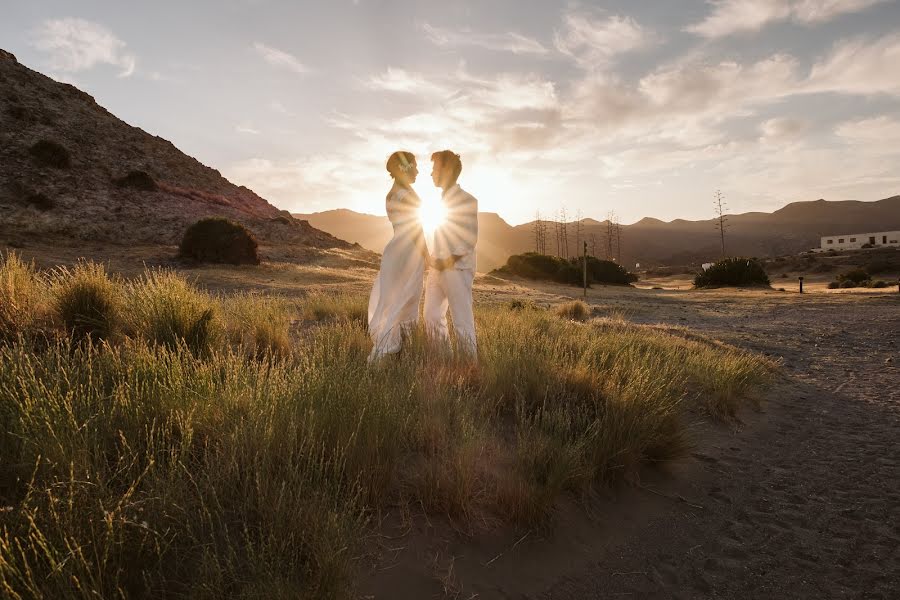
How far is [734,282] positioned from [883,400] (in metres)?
32.8

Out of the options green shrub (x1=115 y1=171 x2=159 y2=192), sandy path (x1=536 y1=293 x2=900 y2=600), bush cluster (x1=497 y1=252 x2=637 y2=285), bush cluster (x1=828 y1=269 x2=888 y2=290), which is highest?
green shrub (x1=115 y1=171 x2=159 y2=192)

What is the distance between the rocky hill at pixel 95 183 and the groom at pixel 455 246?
22.5 metres

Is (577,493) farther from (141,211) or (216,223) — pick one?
(141,211)

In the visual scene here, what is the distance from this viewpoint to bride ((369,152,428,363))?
584 cm

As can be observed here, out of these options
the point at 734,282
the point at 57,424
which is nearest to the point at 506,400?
the point at 57,424

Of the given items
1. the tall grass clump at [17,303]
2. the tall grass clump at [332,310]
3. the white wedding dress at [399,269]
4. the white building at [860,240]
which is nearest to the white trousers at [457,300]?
the white wedding dress at [399,269]

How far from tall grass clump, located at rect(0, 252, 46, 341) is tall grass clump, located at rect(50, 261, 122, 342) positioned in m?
0.16

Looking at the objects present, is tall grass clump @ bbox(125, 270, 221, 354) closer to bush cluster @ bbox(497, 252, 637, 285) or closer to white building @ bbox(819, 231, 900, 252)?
bush cluster @ bbox(497, 252, 637, 285)

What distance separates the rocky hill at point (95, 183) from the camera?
83.7 feet

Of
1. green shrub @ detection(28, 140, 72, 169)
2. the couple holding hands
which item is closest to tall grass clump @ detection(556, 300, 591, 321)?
the couple holding hands

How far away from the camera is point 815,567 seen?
3289 mm

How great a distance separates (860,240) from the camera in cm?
8956

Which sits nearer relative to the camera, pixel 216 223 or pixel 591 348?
pixel 591 348

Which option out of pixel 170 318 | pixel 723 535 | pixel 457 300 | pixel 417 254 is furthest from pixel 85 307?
pixel 723 535
